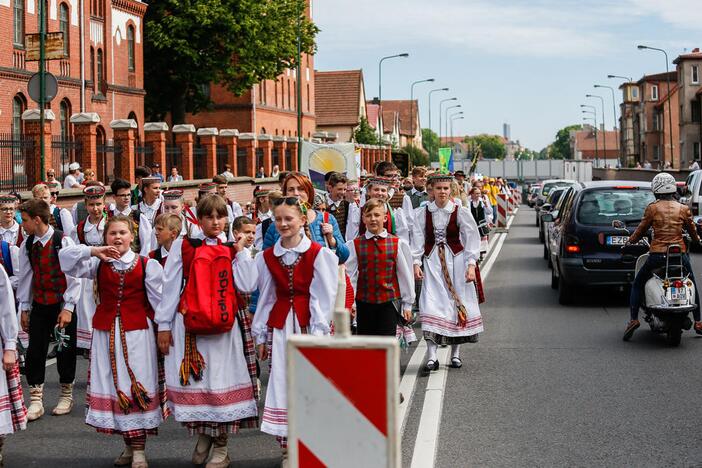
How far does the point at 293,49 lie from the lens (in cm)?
5525

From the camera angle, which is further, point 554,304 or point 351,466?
point 554,304

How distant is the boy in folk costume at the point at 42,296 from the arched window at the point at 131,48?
4223 cm

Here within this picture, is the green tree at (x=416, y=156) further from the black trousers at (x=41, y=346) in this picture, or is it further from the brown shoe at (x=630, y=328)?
the black trousers at (x=41, y=346)

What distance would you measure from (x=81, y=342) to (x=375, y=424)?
6150mm

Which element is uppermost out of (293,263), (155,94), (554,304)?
(155,94)

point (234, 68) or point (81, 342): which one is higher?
point (234, 68)

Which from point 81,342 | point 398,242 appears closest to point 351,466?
point 398,242

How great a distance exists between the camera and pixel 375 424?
12.8ft

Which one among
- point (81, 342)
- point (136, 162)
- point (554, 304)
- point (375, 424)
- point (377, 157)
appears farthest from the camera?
point (377, 157)

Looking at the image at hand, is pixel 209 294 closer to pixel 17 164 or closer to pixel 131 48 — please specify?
pixel 17 164

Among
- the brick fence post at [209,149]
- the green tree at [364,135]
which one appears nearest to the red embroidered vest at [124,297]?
the brick fence post at [209,149]

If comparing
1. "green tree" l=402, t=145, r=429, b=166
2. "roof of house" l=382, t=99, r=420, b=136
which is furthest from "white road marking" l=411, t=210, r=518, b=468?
"roof of house" l=382, t=99, r=420, b=136

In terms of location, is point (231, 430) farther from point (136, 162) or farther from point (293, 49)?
point (293, 49)

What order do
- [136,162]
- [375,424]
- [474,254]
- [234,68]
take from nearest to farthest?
1. [375,424]
2. [474,254]
3. [136,162]
4. [234,68]
